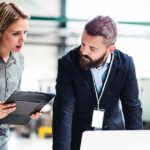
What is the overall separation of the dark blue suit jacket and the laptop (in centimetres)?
52

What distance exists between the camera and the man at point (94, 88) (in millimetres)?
1520

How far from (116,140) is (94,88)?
2.14 ft

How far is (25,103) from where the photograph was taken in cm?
164

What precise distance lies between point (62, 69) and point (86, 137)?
64cm

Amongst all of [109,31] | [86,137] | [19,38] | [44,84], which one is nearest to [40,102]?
[19,38]

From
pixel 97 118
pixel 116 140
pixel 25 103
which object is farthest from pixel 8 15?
pixel 116 140

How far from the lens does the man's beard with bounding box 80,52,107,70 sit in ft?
5.12

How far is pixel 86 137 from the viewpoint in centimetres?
99

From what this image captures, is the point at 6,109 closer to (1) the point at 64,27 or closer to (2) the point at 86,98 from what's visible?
(2) the point at 86,98

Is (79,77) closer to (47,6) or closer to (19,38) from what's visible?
(19,38)

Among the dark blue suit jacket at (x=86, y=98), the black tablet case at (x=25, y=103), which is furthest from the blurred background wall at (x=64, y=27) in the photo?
the dark blue suit jacket at (x=86, y=98)

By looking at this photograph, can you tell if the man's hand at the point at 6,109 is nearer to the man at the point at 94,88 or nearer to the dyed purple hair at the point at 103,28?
the man at the point at 94,88

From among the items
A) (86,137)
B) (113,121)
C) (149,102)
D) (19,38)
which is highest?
(19,38)

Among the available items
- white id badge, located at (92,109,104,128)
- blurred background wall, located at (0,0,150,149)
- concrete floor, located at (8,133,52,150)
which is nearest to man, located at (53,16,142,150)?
white id badge, located at (92,109,104,128)
